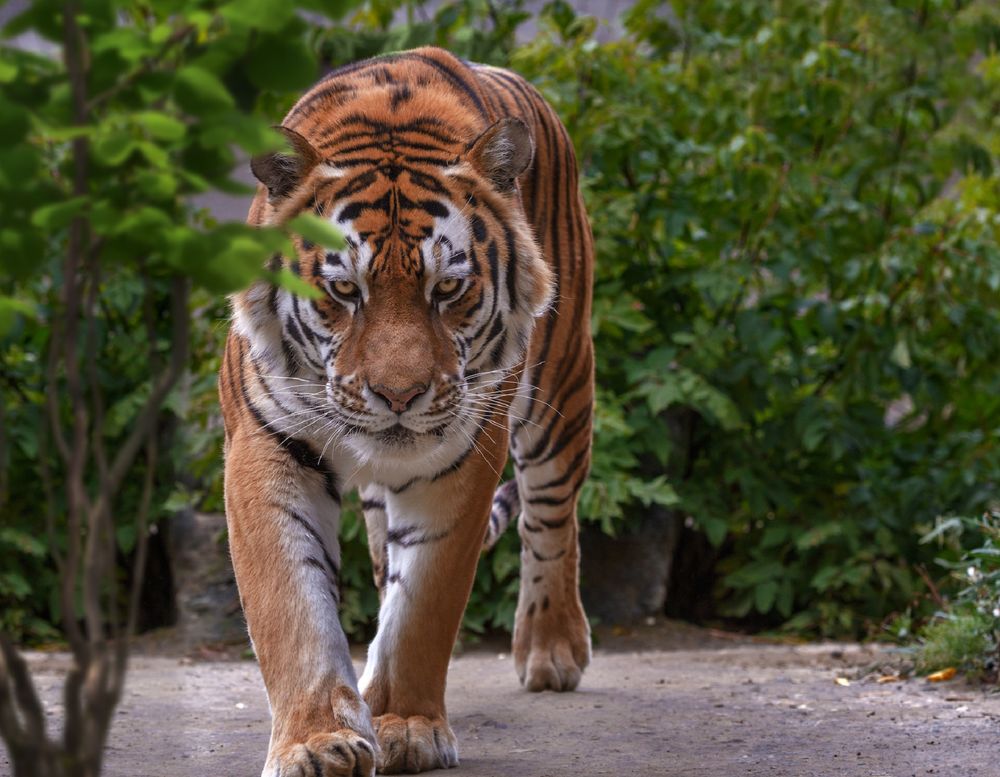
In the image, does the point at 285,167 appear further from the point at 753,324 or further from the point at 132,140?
the point at 753,324

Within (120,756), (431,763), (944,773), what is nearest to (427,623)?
(431,763)

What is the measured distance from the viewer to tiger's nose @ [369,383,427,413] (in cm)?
270

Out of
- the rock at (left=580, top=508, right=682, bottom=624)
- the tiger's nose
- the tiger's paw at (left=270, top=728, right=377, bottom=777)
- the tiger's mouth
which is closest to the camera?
the tiger's paw at (left=270, top=728, right=377, bottom=777)

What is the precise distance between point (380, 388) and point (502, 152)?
2.33 feet

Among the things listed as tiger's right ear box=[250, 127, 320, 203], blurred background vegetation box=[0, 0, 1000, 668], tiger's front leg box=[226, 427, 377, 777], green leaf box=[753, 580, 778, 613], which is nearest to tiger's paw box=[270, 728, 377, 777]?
tiger's front leg box=[226, 427, 377, 777]

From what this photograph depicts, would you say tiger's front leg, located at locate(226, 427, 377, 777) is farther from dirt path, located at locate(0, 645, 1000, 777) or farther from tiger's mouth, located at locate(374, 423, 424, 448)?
dirt path, located at locate(0, 645, 1000, 777)

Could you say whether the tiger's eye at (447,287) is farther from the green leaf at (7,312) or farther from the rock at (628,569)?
the rock at (628,569)

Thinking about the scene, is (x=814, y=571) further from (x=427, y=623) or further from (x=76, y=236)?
(x=76, y=236)

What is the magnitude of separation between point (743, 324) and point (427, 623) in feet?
9.69

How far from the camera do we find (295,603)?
8.91ft

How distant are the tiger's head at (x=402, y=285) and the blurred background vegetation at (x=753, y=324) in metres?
2.06

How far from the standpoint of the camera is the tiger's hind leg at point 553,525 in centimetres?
414

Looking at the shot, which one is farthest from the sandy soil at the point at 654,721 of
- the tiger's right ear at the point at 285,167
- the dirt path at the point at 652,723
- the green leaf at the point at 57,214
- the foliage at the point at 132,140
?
the green leaf at the point at 57,214

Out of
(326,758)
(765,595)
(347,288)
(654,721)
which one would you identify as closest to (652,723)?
(654,721)
